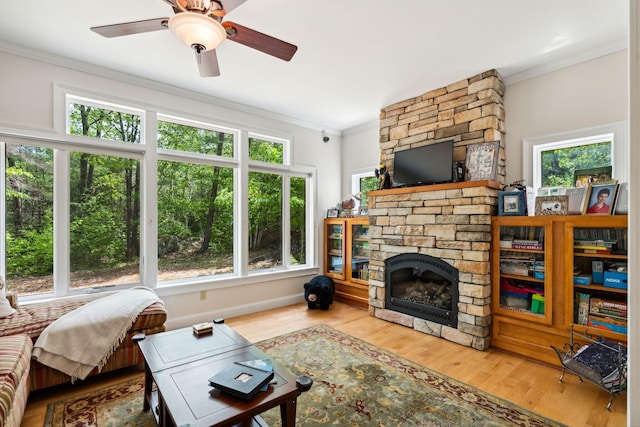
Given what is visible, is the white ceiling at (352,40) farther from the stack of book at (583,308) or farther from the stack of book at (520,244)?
the stack of book at (583,308)

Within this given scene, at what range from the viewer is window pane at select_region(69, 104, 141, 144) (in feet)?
10.2

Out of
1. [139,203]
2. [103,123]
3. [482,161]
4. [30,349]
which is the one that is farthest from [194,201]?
[482,161]

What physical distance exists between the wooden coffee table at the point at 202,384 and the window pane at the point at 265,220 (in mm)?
2180

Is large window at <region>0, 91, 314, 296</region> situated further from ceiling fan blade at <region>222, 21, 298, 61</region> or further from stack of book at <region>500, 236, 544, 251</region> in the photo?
stack of book at <region>500, 236, 544, 251</region>

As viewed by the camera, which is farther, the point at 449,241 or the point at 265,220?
the point at 265,220

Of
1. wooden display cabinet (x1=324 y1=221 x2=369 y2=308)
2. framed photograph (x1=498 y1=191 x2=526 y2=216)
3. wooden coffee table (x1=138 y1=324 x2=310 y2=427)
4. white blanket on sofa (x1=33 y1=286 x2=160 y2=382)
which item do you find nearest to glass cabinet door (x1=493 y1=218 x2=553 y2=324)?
framed photograph (x1=498 y1=191 x2=526 y2=216)

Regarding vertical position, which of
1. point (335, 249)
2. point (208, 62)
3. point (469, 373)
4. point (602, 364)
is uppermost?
point (208, 62)

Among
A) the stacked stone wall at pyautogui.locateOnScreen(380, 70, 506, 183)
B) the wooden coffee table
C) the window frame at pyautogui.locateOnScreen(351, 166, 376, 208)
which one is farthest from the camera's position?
the window frame at pyautogui.locateOnScreen(351, 166, 376, 208)

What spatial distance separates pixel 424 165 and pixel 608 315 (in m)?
2.09

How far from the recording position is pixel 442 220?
3363mm

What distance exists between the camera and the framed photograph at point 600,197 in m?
2.46

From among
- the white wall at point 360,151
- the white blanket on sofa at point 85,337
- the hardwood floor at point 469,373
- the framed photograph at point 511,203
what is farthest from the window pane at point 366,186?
the white blanket on sofa at point 85,337

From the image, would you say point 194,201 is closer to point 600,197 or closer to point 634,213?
point 634,213

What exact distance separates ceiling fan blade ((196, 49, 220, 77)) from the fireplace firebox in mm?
2826
